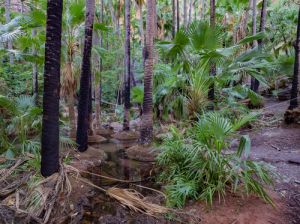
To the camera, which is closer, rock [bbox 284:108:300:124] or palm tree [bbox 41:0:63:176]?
palm tree [bbox 41:0:63:176]

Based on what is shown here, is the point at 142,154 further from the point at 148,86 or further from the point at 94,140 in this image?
the point at 94,140

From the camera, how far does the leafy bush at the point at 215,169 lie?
518cm

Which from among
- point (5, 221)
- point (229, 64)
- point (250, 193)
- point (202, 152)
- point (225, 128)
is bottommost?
point (5, 221)

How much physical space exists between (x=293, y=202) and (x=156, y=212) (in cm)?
230

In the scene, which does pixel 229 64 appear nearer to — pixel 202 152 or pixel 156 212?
pixel 202 152

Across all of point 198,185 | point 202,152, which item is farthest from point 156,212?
point 202,152

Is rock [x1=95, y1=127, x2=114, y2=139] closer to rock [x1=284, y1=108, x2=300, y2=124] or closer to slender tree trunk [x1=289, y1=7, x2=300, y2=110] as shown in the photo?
rock [x1=284, y1=108, x2=300, y2=124]

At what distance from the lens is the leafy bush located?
5.18 m

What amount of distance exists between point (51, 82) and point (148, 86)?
4.47 m

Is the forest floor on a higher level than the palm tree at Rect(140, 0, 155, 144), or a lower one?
lower

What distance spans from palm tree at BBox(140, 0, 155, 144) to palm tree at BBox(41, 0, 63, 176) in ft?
13.8

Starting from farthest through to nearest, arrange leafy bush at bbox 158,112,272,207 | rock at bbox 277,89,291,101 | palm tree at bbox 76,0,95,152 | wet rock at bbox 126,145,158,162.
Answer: rock at bbox 277,89,291,101 → wet rock at bbox 126,145,158,162 → palm tree at bbox 76,0,95,152 → leafy bush at bbox 158,112,272,207

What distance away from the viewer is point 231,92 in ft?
34.8

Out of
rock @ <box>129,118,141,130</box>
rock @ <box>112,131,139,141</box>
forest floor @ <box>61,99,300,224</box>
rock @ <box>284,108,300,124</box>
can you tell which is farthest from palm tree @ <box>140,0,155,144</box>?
rock @ <box>129,118,141,130</box>
